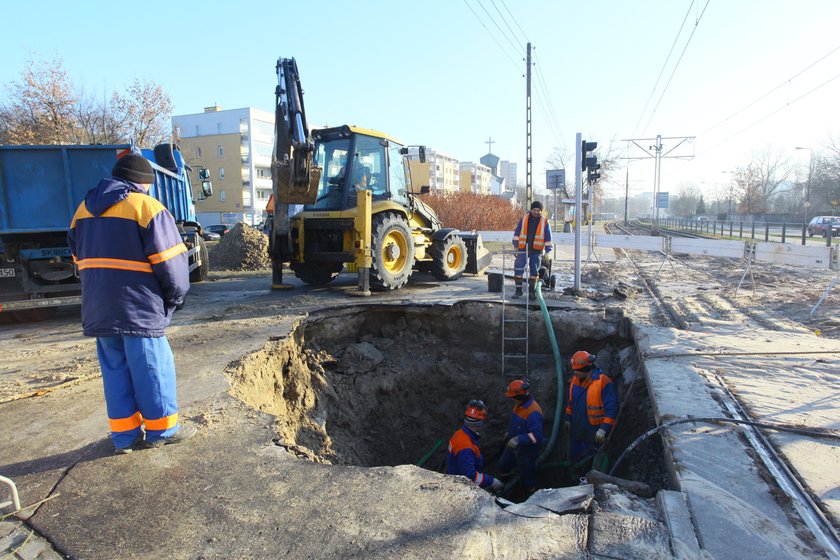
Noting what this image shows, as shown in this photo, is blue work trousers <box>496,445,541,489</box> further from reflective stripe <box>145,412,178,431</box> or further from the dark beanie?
the dark beanie

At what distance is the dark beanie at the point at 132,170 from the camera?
3295 millimetres

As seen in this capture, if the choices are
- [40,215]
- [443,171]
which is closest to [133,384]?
[40,215]

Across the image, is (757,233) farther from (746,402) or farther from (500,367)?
(746,402)

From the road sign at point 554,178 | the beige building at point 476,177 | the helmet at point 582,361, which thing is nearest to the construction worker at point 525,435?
the helmet at point 582,361

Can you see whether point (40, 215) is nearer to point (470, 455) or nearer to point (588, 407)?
point (470, 455)

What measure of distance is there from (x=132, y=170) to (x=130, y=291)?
0.80 meters

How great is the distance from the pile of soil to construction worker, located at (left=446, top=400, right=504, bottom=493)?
35.3 feet

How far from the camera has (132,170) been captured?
3305mm

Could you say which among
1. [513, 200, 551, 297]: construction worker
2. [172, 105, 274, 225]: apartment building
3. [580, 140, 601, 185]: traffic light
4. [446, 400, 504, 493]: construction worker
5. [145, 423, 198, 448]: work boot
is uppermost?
[172, 105, 274, 225]: apartment building

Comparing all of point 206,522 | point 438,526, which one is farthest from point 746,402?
point 206,522

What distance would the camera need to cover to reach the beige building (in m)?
95.2

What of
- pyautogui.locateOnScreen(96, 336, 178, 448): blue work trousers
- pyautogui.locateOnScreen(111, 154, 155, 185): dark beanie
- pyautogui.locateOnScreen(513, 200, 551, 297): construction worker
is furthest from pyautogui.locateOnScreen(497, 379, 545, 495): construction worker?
pyautogui.locateOnScreen(111, 154, 155, 185): dark beanie

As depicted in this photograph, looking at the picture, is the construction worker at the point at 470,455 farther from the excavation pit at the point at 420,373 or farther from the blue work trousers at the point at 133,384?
the blue work trousers at the point at 133,384

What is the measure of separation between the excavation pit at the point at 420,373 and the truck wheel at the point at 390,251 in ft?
3.96
